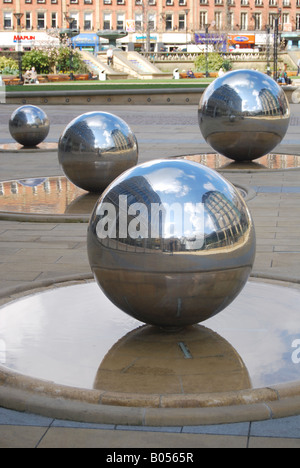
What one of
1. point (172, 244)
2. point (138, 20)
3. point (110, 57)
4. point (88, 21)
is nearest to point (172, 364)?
point (172, 244)

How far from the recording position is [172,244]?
5660mm

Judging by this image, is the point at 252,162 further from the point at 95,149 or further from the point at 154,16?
the point at 154,16

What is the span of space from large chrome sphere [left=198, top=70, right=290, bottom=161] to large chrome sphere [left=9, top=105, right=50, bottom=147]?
548cm

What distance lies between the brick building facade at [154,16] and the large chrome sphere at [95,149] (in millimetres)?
102309

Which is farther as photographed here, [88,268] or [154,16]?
[154,16]

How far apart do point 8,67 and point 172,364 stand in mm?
66450

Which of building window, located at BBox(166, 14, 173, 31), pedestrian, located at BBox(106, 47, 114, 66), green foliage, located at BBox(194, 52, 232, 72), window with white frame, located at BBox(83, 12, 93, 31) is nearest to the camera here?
green foliage, located at BBox(194, 52, 232, 72)

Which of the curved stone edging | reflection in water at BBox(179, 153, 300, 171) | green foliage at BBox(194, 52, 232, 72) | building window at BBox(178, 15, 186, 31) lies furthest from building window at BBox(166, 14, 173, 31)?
the curved stone edging

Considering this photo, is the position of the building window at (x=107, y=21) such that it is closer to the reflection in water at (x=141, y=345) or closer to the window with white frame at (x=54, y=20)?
the window with white frame at (x=54, y=20)

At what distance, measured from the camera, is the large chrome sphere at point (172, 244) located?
567 centimetres

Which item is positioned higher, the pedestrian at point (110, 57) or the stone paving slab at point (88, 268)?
the pedestrian at point (110, 57)

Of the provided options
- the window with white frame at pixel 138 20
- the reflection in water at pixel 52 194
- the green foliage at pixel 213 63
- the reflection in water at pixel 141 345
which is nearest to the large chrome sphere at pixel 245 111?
the reflection in water at pixel 52 194

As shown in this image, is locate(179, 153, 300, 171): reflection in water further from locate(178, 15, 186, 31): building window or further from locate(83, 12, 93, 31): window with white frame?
locate(178, 15, 186, 31): building window

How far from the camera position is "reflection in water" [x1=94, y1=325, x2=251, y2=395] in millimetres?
5301
